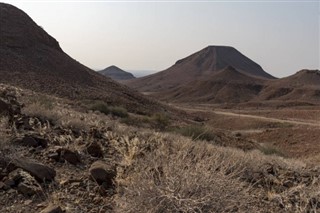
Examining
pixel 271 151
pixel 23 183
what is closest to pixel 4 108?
pixel 23 183

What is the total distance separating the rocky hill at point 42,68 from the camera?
2933cm

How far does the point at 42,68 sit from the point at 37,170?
30440mm

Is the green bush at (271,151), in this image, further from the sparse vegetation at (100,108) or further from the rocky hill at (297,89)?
the rocky hill at (297,89)

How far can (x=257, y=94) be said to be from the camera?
9706cm

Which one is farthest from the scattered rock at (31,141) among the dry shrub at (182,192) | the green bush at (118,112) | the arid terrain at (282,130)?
the green bush at (118,112)

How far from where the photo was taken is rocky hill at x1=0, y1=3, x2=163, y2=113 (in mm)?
29328

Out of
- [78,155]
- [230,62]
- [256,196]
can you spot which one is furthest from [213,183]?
[230,62]

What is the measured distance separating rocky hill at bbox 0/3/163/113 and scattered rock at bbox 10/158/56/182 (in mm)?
23140

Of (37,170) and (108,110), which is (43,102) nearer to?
(37,170)

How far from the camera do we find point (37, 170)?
15.2 feet

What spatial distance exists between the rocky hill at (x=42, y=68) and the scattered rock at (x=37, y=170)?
2314 cm

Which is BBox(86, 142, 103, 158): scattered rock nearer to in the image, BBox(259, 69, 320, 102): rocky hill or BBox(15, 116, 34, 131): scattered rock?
BBox(15, 116, 34, 131): scattered rock

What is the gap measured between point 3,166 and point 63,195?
3.38 feet

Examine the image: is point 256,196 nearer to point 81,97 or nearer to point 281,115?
point 81,97
